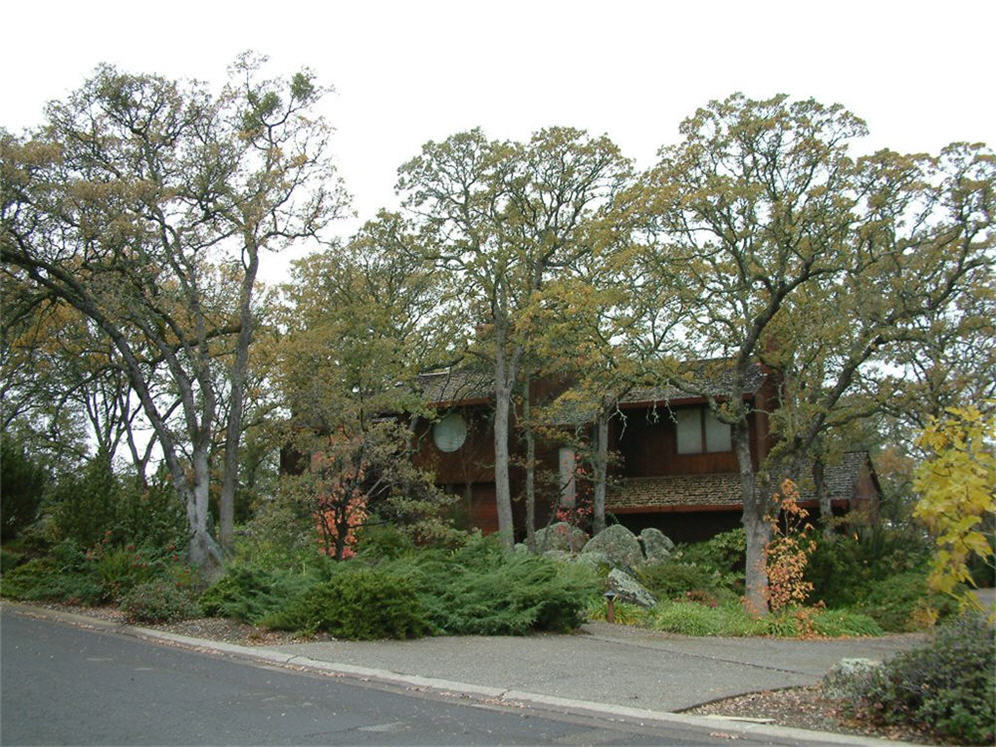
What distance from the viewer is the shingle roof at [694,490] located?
26750 millimetres

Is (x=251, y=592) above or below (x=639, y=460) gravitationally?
below

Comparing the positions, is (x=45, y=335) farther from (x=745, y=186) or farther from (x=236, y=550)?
(x=745, y=186)

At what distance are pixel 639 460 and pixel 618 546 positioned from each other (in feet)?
19.0

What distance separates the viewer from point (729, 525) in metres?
27.5

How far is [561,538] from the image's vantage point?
85.8 feet

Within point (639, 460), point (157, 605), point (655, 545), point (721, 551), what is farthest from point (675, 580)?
point (157, 605)

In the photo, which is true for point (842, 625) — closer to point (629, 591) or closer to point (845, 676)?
point (629, 591)

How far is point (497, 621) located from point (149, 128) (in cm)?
1248

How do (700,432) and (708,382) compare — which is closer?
(708,382)

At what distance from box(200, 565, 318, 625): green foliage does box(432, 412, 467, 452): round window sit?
16.4 metres

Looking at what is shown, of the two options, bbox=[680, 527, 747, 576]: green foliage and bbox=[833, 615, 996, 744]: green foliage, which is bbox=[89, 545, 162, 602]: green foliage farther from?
bbox=[680, 527, 747, 576]: green foliage

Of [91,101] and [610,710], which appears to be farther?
[91,101]

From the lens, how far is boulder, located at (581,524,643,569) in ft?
78.6

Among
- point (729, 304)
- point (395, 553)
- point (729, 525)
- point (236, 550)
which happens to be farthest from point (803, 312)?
point (236, 550)
